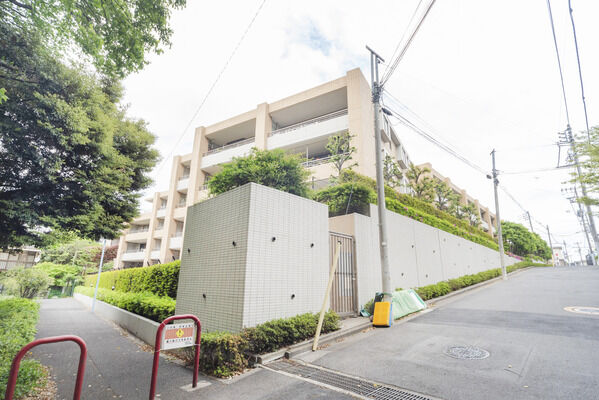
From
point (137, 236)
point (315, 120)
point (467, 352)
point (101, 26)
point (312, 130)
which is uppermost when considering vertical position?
point (315, 120)

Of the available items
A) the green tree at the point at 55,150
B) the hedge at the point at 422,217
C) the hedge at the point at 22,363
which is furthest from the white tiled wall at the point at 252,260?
the hedge at the point at 422,217

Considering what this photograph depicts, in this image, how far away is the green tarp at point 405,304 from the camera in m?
8.70

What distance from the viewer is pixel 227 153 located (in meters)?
23.2

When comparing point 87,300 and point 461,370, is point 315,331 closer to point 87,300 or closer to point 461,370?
point 461,370

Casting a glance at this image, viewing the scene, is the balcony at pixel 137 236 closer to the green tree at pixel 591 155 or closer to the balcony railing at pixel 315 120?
the balcony railing at pixel 315 120

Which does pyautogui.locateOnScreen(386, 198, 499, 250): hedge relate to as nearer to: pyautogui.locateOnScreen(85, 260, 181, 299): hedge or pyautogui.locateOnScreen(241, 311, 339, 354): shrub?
pyautogui.locateOnScreen(241, 311, 339, 354): shrub

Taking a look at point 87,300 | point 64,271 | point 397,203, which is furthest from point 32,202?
point 64,271

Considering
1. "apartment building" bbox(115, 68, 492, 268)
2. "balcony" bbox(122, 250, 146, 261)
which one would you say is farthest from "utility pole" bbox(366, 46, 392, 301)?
"balcony" bbox(122, 250, 146, 261)

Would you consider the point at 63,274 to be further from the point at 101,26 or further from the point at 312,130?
the point at 101,26

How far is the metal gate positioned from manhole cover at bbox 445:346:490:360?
3.23 metres

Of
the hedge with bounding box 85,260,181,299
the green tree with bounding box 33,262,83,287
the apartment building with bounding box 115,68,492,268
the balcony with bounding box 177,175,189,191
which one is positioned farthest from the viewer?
the green tree with bounding box 33,262,83,287

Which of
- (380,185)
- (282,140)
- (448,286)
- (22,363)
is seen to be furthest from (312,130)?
(22,363)

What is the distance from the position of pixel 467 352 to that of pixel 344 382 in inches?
106

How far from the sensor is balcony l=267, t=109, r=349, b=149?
1761 cm
